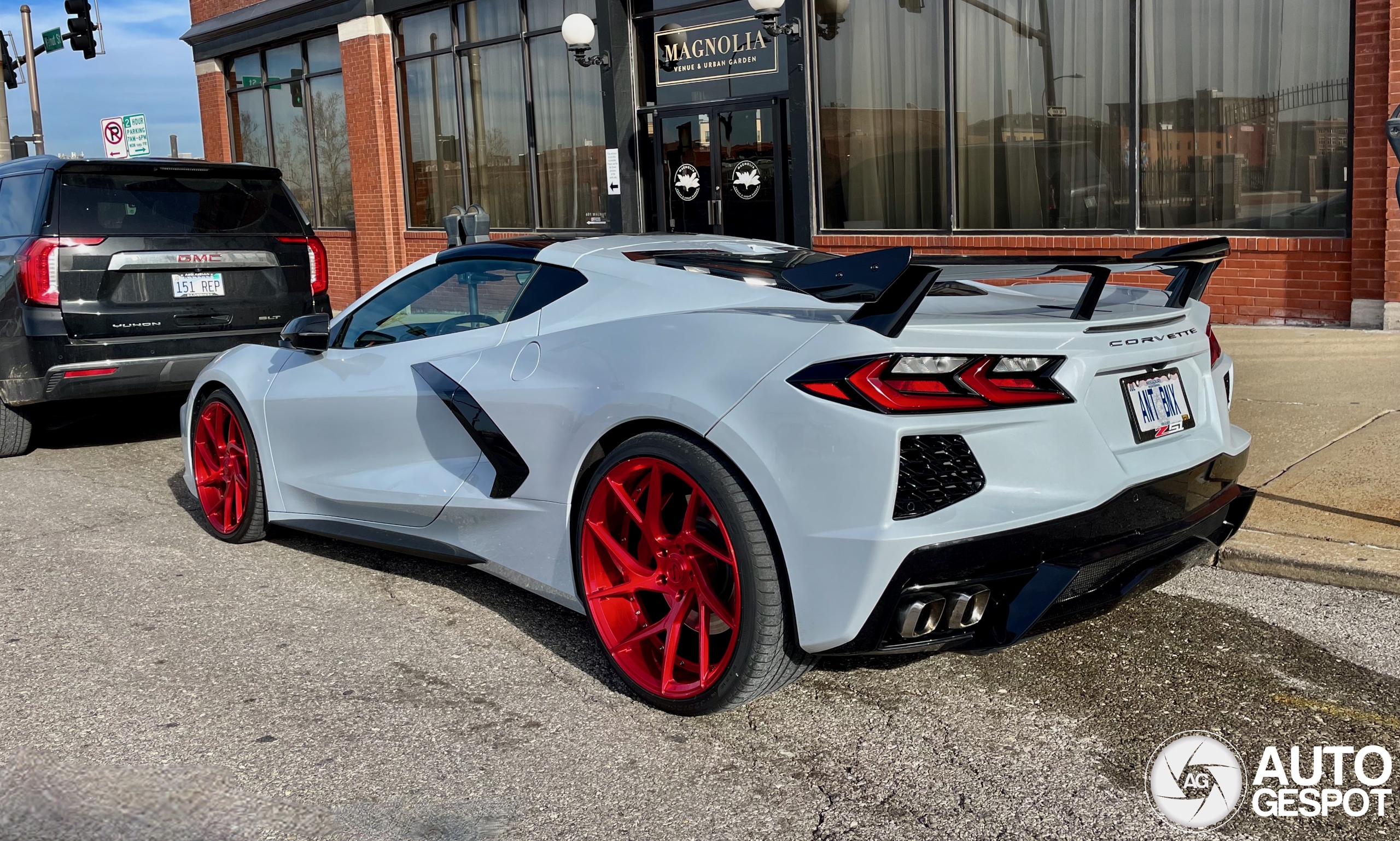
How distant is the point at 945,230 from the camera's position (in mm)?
11992

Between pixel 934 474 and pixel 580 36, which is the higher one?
pixel 580 36

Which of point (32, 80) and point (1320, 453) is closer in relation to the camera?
point (1320, 453)

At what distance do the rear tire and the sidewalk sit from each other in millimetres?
7040

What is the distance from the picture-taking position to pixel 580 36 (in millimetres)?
13875

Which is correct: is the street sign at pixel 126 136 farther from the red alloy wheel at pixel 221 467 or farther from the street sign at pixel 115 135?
the red alloy wheel at pixel 221 467

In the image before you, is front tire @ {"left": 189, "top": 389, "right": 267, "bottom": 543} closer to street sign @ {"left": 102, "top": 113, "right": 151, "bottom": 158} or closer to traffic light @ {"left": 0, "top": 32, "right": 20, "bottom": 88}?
street sign @ {"left": 102, "top": 113, "right": 151, "bottom": 158}

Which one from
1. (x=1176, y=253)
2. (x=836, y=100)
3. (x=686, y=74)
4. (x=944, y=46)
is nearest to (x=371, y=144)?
(x=686, y=74)

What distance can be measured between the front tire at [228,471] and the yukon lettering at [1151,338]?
3.65 metres

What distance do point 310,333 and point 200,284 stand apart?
310 cm

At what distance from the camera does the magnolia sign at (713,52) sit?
13242 mm

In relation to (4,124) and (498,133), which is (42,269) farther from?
(4,124)

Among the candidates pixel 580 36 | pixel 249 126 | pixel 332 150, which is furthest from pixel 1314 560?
pixel 249 126

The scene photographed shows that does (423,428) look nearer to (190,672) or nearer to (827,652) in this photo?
(190,672)

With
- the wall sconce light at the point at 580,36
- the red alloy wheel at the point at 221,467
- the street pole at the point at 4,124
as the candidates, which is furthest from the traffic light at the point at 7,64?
the red alloy wheel at the point at 221,467
